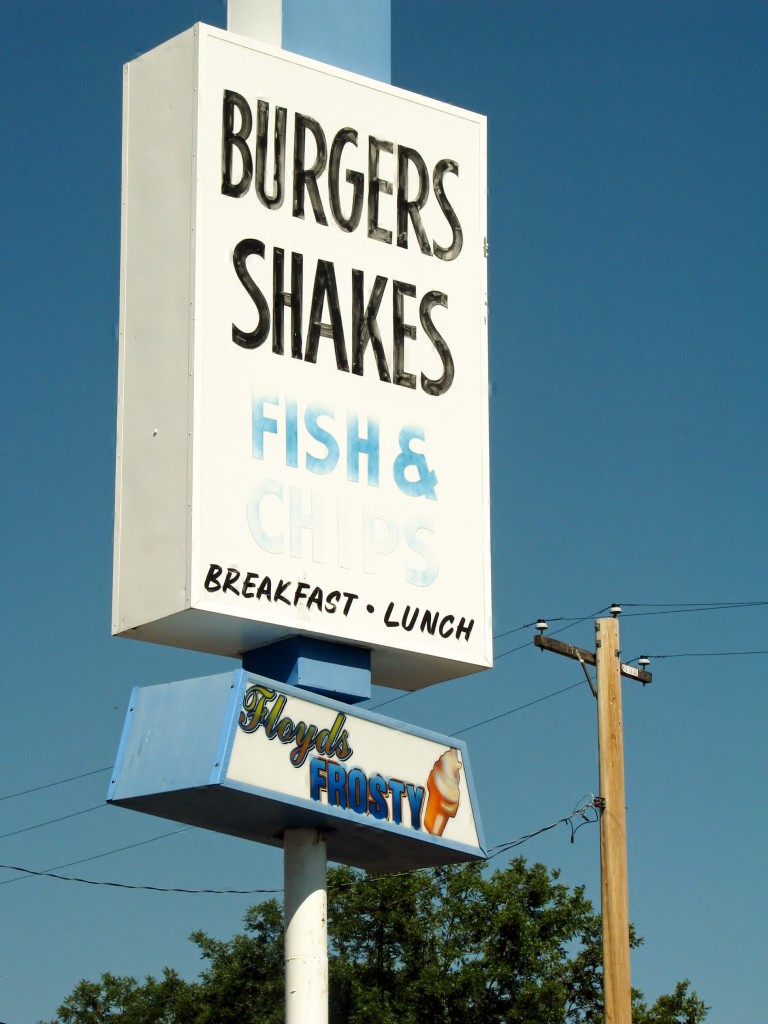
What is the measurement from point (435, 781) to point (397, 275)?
3.73 meters

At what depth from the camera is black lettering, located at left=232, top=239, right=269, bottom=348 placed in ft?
47.6

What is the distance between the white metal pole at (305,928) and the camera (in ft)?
46.8

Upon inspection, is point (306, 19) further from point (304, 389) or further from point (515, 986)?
point (515, 986)

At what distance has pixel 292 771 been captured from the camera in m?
14.0

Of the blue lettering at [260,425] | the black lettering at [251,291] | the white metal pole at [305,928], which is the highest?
the black lettering at [251,291]

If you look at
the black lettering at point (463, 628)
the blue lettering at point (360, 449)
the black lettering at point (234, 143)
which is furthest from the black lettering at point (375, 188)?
the black lettering at point (463, 628)

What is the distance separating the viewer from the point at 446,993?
125ft

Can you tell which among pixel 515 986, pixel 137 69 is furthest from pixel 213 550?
pixel 515 986

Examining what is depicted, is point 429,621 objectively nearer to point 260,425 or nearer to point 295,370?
point 260,425

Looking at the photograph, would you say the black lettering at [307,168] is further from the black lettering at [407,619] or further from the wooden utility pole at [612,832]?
the wooden utility pole at [612,832]

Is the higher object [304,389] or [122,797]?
[304,389]

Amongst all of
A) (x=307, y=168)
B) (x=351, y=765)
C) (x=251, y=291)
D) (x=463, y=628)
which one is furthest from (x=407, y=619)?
(x=307, y=168)

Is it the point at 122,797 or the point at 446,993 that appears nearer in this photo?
the point at 122,797

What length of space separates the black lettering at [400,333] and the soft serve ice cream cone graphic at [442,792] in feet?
8.91
